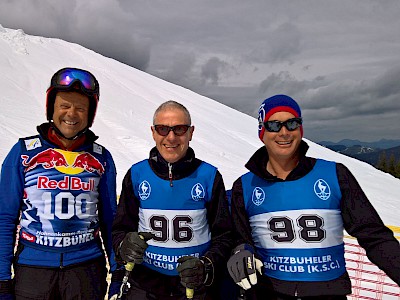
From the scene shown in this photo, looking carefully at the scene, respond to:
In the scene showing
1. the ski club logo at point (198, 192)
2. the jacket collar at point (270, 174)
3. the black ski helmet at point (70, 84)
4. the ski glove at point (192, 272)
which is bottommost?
the ski glove at point (192, 272)

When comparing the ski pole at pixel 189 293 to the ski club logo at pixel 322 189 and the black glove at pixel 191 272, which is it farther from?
the ski club logo at pixel 322 189

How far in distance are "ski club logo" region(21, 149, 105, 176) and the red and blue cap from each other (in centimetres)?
127

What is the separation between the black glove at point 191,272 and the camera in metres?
Answer: 2.35

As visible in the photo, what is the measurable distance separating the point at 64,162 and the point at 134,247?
829mm

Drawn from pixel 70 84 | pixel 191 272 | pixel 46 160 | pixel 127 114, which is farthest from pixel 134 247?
pixel 127 114

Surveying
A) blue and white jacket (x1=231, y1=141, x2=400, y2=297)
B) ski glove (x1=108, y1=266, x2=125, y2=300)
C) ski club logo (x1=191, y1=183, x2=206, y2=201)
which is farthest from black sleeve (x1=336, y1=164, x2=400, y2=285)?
ski glove (x1=108, y1=266, x2=125, y2=300)

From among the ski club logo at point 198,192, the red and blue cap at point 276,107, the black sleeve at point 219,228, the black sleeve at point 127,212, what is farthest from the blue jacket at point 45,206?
the red and blue cap at point 276,107

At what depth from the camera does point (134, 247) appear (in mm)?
2402

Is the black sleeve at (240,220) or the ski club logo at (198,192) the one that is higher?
the ski club logo at (198,192)

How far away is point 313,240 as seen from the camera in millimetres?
2463

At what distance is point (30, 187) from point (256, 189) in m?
1.58

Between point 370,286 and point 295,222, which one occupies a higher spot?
point 295,222

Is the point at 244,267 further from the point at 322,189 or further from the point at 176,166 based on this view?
the point at 176,166

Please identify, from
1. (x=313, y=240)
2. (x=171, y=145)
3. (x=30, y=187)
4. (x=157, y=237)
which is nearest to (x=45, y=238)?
(x=30, y=187)
